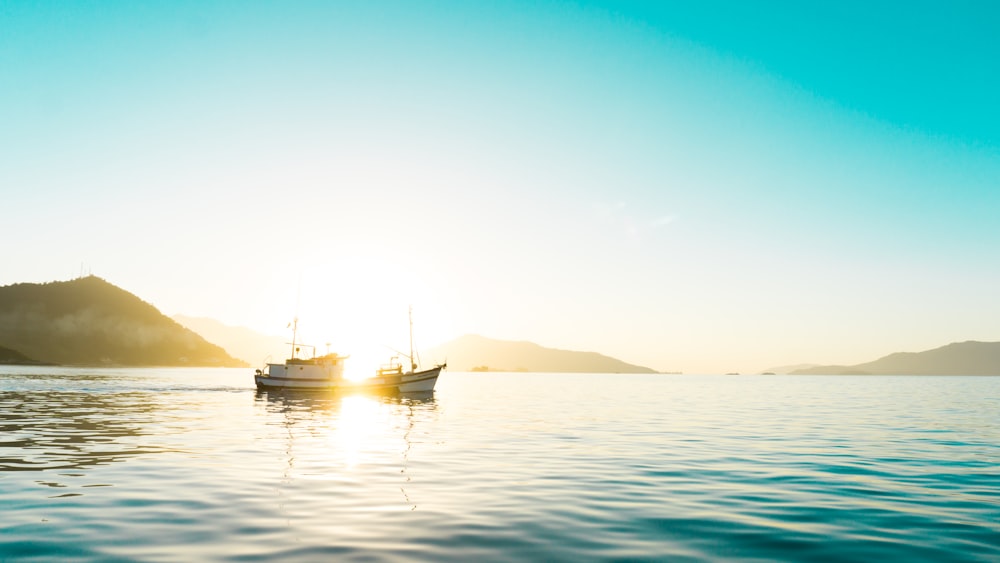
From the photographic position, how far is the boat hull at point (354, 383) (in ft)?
310

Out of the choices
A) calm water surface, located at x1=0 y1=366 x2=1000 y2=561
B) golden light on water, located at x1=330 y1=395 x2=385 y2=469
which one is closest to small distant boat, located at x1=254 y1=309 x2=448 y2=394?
golden light on water, located at x1=330 y1=395 x2=385 y2=469

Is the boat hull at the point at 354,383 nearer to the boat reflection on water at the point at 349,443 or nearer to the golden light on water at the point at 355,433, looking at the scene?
the golden light on water at the point at 355,433

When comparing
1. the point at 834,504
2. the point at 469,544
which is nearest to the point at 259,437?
the point at 469,544

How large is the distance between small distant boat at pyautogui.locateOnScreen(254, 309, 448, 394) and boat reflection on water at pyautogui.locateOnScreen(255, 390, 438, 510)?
115 feet

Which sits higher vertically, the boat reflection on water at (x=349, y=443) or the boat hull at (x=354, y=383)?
the boat hull at (x=354, y=383)

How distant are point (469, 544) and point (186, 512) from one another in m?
7.39

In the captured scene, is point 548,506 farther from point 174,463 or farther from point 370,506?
point 174,463

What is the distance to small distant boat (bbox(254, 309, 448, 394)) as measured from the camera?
94.9m

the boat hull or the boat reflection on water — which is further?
the boat hull

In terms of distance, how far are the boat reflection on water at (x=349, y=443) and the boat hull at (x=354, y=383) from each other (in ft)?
114

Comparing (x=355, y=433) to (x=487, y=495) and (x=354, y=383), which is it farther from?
(x=354, y=383)

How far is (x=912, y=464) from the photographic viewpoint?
2753cm

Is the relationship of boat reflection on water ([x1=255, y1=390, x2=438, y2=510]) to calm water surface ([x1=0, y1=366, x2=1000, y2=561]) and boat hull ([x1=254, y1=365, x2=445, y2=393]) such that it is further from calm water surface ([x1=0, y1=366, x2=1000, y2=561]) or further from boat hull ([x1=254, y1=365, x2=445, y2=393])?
boat hull ([x1=254, y1=365, x2=445, y2=393])

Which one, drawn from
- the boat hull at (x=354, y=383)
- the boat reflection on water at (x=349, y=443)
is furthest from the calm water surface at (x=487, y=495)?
the boat hull at (x=354, y=383)
